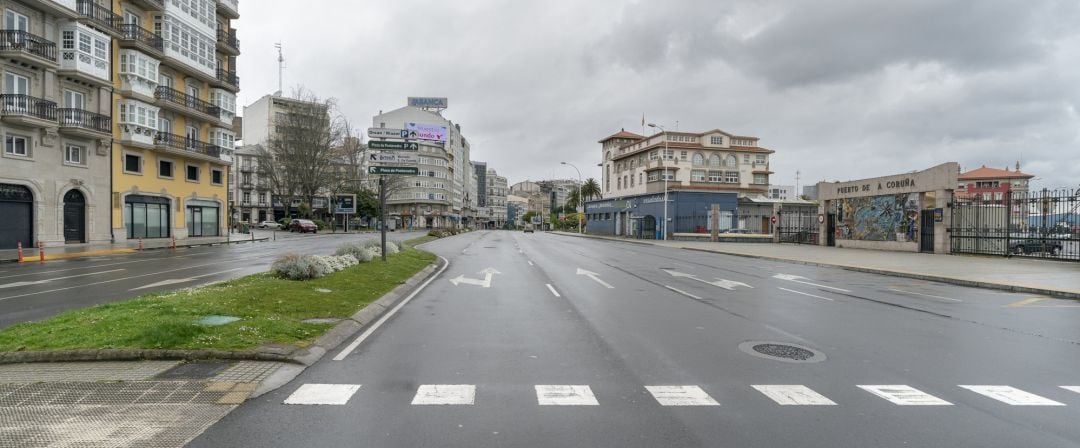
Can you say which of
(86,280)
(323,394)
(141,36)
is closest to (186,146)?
(141,36)

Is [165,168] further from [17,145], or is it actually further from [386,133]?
[386,133]

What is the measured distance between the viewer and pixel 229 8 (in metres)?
43.2

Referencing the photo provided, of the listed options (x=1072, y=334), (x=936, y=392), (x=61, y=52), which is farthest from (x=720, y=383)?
(x=61, y=52)

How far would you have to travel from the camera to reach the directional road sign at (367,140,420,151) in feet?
57.8

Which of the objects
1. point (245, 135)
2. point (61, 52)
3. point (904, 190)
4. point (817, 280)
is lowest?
point (817, 280)

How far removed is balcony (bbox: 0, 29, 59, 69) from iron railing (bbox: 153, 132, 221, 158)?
321 inches

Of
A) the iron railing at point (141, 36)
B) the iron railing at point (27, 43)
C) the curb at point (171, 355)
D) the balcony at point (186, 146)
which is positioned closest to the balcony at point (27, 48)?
the iron railing at point (27, 43)

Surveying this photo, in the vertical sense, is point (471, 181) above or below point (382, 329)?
above

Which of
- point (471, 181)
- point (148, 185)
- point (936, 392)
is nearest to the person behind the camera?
point (936, 392)

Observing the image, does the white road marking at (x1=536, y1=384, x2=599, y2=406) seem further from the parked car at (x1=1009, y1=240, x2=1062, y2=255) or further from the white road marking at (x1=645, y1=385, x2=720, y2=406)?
the parked car at (x1=1009, y1=240, x2=1062, y2=255)

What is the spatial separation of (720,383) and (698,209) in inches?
2051

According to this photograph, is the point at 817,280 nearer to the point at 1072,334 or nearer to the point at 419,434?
the point at 1072,334

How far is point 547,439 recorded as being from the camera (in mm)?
4094

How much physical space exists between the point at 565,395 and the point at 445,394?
113cm
